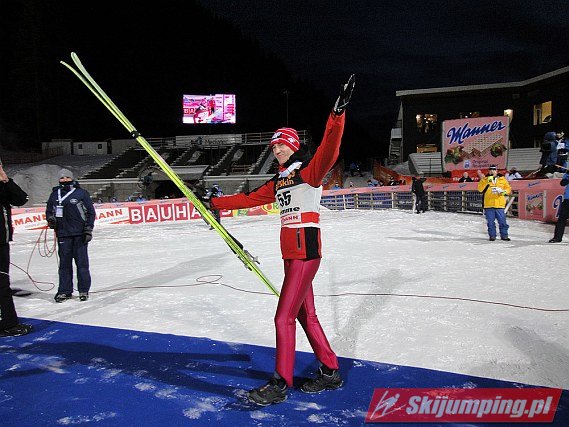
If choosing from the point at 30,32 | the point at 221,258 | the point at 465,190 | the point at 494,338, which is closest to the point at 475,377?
the point at 494,338

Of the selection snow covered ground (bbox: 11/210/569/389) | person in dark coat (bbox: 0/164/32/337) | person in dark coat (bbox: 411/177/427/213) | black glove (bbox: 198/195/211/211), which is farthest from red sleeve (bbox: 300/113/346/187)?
person in dark coat (bbox: 411/177/427/213)

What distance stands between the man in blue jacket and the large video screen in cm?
3469

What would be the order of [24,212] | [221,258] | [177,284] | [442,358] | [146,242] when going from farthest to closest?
[24,212]
[146,242]
[221,258]
[177,284]
[442,358]

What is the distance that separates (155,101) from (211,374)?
60.2 metres

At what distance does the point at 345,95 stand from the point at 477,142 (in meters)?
19.2

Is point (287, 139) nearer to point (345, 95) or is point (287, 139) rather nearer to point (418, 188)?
point (345, 95)

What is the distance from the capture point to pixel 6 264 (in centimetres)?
478

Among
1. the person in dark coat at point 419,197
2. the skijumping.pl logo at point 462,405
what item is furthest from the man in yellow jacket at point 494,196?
the skijumping.pl logo at point 462,405

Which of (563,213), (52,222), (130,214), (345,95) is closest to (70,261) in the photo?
(52,222)

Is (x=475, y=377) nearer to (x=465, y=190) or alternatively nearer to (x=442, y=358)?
(x=442, y=358)

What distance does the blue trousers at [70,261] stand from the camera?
610cm

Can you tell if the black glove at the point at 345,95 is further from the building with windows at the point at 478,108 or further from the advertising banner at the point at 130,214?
the building with windows at the point at 478,108

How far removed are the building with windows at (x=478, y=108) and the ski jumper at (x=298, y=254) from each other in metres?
37.0

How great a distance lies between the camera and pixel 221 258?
9844mm
